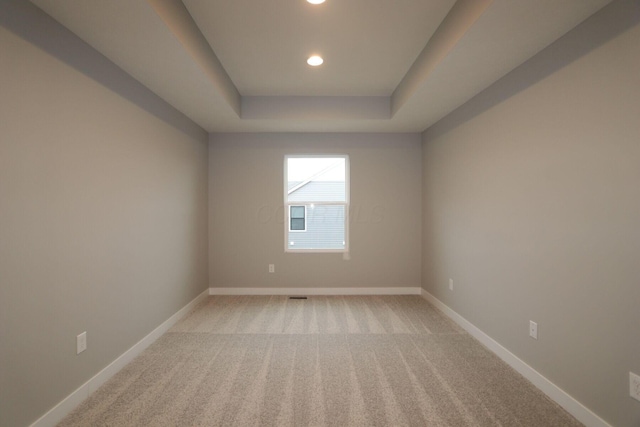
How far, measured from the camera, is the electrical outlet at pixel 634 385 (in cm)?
→ 149

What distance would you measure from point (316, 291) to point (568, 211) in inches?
126

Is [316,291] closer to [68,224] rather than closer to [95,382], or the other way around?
[95,382]

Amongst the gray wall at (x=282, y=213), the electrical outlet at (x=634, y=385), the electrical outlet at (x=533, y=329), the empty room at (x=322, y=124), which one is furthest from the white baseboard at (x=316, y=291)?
the electrical outlet at (x=634, y=385)

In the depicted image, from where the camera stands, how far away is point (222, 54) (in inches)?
106

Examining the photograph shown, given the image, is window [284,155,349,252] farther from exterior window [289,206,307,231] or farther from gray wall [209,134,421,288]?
gray wall [209,134,421,288]

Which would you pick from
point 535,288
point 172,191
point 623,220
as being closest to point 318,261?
point 172,191

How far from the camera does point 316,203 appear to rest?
4508mm

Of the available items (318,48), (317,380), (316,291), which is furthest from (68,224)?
(316,291)

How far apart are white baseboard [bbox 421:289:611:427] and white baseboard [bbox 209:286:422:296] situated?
3.89 feet

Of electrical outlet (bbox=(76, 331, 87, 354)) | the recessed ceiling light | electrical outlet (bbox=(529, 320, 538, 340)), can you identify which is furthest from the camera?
the recessed ceiling light

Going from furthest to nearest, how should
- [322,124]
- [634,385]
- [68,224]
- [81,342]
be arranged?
1. [322,124]
2. [81,342]
3. [68,224]
4. [634,385]

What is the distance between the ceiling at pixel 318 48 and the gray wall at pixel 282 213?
2.34 ft

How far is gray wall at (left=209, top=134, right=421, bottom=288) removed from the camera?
4391 mm

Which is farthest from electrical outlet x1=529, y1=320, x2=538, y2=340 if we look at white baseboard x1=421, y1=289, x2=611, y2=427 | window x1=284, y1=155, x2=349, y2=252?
window x1=284, y1=155, x2=349, y2=252
